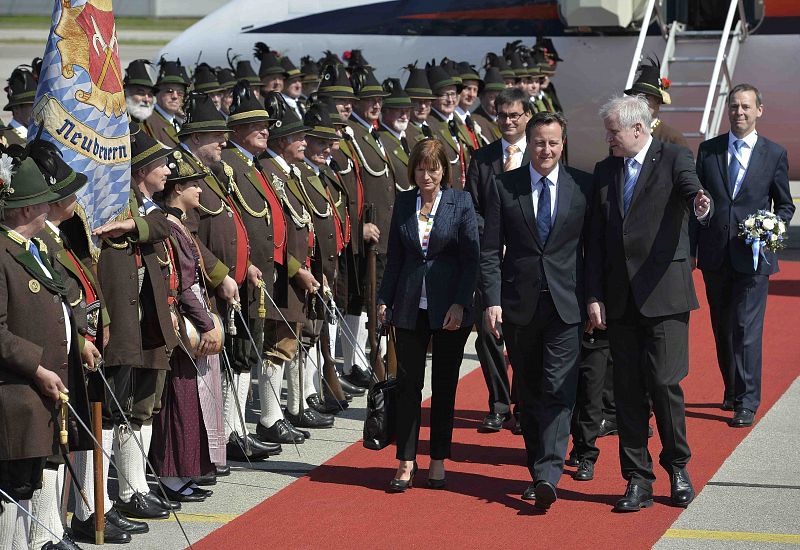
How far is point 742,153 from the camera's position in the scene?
8820 mm

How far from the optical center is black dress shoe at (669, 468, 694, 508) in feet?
22.6

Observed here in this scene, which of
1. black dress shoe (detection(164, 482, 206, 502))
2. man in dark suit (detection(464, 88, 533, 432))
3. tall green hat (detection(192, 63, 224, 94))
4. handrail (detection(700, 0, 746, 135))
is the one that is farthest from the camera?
handrail (detection(700, 0, 746, 135))

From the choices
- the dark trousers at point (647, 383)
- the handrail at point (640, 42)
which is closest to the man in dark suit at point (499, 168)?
the dark trousers at point (647, 383)

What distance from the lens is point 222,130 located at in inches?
299

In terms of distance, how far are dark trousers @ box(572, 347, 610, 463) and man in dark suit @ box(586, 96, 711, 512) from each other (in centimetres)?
59

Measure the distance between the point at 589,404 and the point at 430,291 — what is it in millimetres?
1152

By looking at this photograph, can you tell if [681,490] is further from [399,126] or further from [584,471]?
[399,126]

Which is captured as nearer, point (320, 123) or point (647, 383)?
point (647, 383)

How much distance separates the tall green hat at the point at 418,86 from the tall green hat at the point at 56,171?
549 centimetres

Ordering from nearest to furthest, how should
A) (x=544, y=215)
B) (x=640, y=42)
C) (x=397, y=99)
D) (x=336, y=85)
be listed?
(x=544, y=215)
(x=397, y=99)
(x=336, y=85)
(x=640, y=42)

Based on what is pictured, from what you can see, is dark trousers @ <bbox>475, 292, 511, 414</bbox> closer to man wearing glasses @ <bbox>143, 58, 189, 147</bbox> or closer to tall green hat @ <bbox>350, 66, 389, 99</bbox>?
tall green hat @ <bbox>350, 66, 389, 99</bbox>

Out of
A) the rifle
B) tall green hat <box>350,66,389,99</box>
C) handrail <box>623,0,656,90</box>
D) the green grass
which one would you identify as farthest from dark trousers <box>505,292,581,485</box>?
the green grass

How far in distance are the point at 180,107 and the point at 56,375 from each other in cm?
630

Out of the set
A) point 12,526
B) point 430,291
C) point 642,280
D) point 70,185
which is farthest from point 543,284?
A: point 12,526
